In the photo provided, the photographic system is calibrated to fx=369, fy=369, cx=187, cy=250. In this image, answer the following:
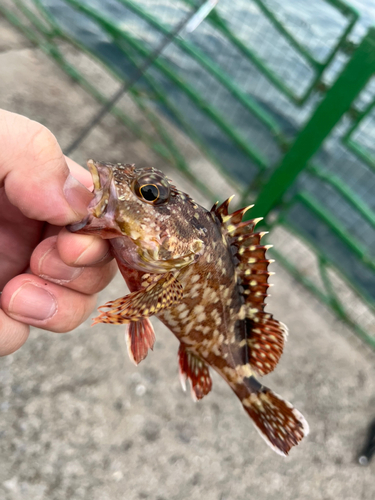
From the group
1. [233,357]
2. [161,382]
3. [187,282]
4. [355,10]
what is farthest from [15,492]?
[355,10]

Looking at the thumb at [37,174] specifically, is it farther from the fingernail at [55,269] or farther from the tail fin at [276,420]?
the tail fin at [276,420]

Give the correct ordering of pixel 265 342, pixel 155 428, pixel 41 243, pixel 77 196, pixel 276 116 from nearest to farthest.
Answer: pixel 77 196
pixel 41 243
pixel 265 342
pixel 155 428
pixel 276 116

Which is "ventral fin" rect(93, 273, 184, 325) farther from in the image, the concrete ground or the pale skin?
the concrete ground

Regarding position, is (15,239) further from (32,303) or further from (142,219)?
(142,219)

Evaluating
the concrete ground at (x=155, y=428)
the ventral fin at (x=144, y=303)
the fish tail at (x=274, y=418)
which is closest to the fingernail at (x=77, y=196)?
the ventral fin at (x=144, y=303)

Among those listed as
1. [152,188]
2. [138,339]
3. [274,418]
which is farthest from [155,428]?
[152,188]

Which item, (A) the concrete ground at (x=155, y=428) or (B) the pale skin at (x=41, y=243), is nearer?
(B) the pale skin at (x=41, y=243)

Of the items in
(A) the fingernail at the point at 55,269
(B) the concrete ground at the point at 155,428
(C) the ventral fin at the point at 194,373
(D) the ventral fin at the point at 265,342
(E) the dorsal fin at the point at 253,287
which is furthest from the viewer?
(B) the concrete ground at the point at 155,428
